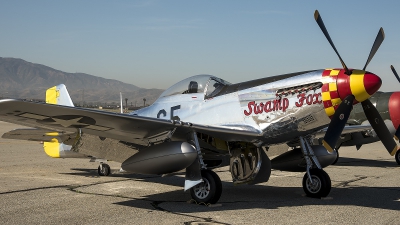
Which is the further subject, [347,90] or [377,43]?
[377,43]

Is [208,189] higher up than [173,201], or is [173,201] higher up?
[208,189]

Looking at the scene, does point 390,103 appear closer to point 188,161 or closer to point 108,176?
point 108,176

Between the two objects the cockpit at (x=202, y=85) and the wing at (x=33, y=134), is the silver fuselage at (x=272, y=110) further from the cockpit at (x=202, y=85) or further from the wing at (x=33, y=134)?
the wing at (x=33, y=134)

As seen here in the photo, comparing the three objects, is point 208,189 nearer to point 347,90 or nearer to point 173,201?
point 173,201

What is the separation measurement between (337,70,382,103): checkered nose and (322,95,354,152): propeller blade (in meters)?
0.10

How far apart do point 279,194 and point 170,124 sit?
2944 mm

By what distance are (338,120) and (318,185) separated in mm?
1606

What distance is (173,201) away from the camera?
8289 mm

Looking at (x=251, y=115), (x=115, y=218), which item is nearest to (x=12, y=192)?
(x=115, y=218)

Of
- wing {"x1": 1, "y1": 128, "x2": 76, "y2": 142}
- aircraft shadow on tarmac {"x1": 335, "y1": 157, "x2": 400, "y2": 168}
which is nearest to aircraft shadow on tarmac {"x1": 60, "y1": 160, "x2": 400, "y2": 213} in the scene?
wing {"x1": 1, "y1": 128, "x2": 76, "y2": 142}

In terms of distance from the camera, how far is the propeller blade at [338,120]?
24.0 ft

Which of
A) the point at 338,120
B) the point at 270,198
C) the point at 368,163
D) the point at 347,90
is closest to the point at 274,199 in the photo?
the point at 270,198

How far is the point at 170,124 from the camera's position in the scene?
7582mm

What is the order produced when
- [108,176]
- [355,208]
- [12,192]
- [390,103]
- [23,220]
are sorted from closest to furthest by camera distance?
[23,220], [355,208], [12,192], [108,176], [390,103]
